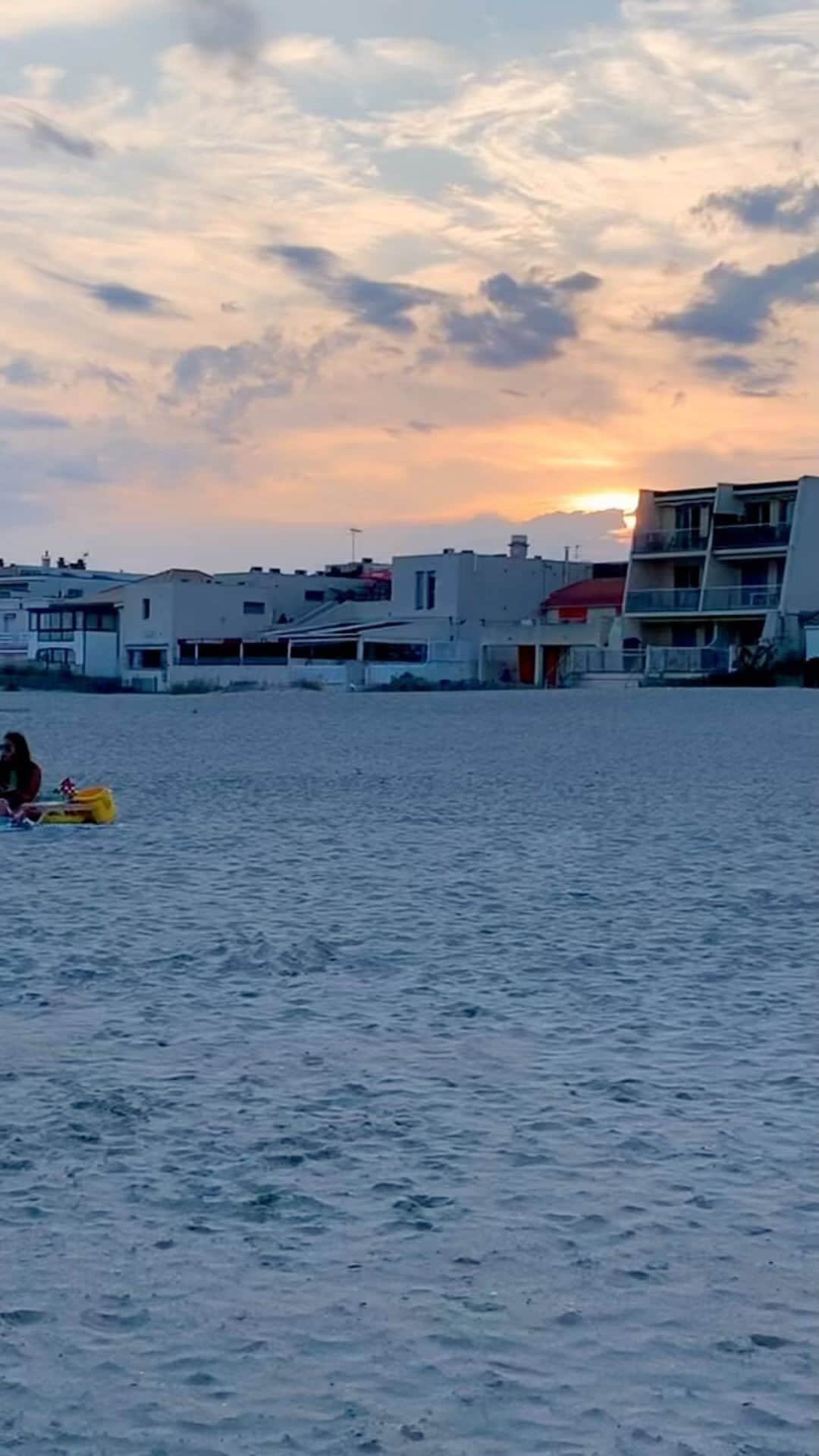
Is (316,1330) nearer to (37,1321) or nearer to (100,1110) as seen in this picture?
(37,1321)

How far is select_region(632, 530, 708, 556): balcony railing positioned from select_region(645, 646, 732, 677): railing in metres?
6.42

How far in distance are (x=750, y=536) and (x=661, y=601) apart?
4.17 m

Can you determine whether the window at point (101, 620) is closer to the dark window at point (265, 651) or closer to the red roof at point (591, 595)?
the dark window at point (265, 651)

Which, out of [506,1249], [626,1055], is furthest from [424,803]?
→ [506,1249]

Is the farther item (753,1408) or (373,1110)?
(373,1110)

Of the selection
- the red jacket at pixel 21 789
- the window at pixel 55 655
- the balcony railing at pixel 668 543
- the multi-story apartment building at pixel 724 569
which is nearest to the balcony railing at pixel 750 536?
the multi-story apartment building at pixel 724 569

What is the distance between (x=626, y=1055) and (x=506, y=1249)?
260 cm

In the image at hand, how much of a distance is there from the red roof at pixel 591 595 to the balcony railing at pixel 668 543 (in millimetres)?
4910

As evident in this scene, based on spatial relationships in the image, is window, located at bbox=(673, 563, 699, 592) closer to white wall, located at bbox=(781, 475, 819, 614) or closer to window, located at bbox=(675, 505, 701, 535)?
window, located at bbox=(675, 505, 701, 535)

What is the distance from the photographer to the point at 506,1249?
17.6ft

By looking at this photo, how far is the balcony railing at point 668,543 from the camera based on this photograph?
6391 centimetres

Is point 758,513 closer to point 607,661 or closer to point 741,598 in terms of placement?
point 741,598

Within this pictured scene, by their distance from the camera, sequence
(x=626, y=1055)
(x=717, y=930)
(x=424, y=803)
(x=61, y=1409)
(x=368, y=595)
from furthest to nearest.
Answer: (x=368, y=595) → (x=424, y=803) → (x=717, y=930) → (x=626, y=1055) → (x=61, y=1409)

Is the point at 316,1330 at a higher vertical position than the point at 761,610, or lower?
lower
